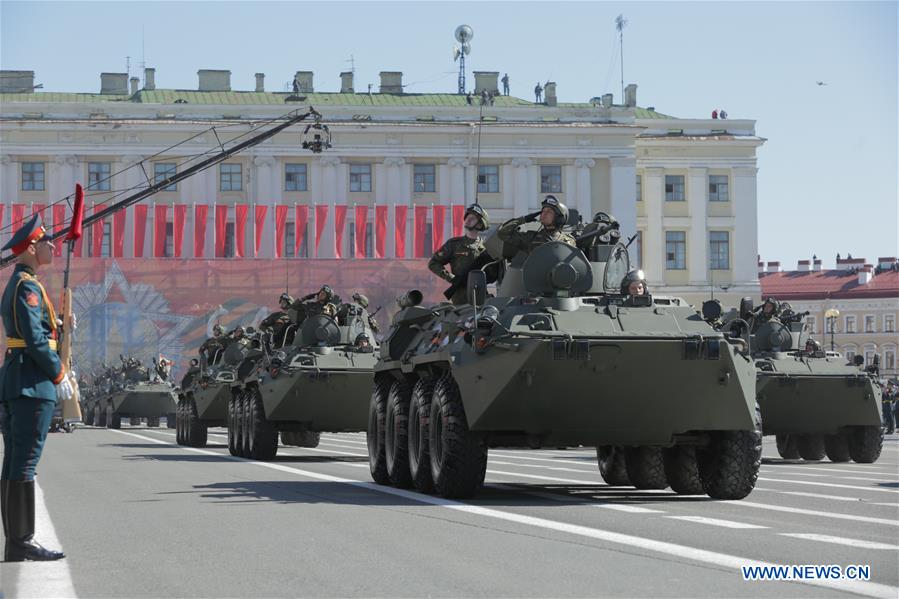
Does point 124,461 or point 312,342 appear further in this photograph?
point 312,342

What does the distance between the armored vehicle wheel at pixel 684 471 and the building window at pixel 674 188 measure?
83.7m

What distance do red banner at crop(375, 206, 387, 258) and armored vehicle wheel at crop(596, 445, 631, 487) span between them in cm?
6402

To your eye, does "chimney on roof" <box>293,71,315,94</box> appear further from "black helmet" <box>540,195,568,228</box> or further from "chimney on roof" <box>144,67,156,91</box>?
"black helmet" <box>540,195,568,228</box>

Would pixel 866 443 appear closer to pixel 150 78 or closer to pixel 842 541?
pixel 842 541

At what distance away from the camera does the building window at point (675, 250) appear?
324 feet

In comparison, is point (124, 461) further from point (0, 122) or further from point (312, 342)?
point (0, 122)

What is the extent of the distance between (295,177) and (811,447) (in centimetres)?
6686

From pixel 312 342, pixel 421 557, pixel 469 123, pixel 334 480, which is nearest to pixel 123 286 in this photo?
pixel 469 123

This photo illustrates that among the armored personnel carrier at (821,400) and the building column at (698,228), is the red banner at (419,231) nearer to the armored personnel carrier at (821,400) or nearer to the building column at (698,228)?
the building column at (698,228)

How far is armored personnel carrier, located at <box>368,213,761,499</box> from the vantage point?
1405 cm

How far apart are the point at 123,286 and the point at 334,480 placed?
2272 inches

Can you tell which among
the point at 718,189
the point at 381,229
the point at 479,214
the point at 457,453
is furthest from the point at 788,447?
the point at 718,189

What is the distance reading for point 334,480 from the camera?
59.6 feet

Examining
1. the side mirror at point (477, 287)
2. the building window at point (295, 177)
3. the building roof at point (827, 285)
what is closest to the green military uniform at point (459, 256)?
the side mirror at point (477, 287)
